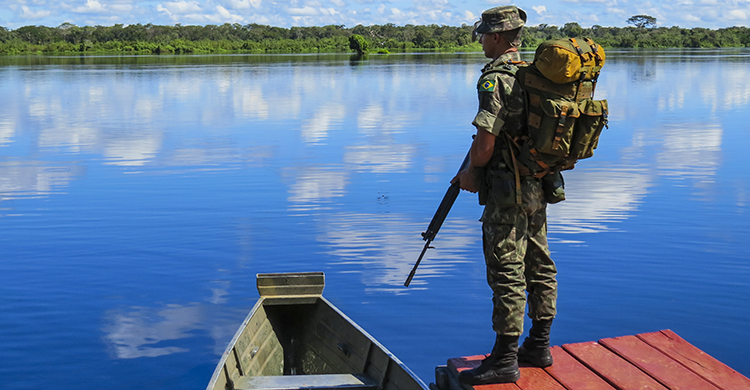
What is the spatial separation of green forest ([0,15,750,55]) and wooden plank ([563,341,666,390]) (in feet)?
294

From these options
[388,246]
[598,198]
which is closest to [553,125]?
[388,246]

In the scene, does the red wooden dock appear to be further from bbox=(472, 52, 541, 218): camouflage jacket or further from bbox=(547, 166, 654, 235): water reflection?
bbox=(547, 166, 654, 235): water reflection

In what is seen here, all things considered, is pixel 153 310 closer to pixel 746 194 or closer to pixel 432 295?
pixel 432 295

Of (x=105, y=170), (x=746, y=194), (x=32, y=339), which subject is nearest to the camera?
(x=32, y=339)

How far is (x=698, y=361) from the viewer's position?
4016 millimetres

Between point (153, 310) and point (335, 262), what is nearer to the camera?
point (153, 310)

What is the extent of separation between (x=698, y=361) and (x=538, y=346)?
3.02 feet

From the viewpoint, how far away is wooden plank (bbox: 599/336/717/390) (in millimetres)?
3740

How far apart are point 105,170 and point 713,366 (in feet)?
37.3

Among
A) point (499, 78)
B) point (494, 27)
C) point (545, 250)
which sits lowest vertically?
point (545, 250)

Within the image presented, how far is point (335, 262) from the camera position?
7.88 m

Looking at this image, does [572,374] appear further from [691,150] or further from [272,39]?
[272,39]

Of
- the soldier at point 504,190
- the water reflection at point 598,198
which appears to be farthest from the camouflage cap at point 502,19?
Result: the water reflection at point 598,198

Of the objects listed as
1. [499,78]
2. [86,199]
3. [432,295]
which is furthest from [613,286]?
[86,199]
